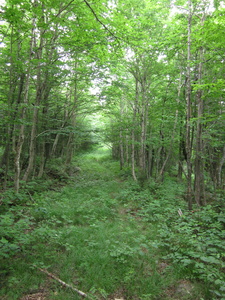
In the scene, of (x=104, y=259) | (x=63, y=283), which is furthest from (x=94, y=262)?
(x=63, y=283)

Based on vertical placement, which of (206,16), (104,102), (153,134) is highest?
(206,16)

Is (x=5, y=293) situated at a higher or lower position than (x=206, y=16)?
lower

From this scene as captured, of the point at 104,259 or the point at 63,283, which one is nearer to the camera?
the point at 63,283

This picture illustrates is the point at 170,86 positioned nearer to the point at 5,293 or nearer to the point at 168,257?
the point at 168,257

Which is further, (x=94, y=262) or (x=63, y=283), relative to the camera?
(x=94, y=262)

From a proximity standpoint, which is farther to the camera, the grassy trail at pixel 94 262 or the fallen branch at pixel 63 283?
the grassy trail at pixel 94 262

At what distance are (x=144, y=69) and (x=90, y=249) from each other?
10.8 m

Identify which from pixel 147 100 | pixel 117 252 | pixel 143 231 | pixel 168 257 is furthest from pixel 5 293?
pixel 147 100

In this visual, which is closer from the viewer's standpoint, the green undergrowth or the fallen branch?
the fallen branch

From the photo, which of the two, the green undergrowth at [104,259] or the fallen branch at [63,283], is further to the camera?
the green undergrowth at [104,259]

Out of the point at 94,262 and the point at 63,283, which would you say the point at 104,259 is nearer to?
the point at 94,262

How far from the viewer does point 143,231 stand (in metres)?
5.75

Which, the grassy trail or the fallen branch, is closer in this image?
the fallen branch

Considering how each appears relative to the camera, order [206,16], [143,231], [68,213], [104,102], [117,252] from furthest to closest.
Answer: [104,102]
[206,16]
[68,213]
[143,231]
[117,252]
